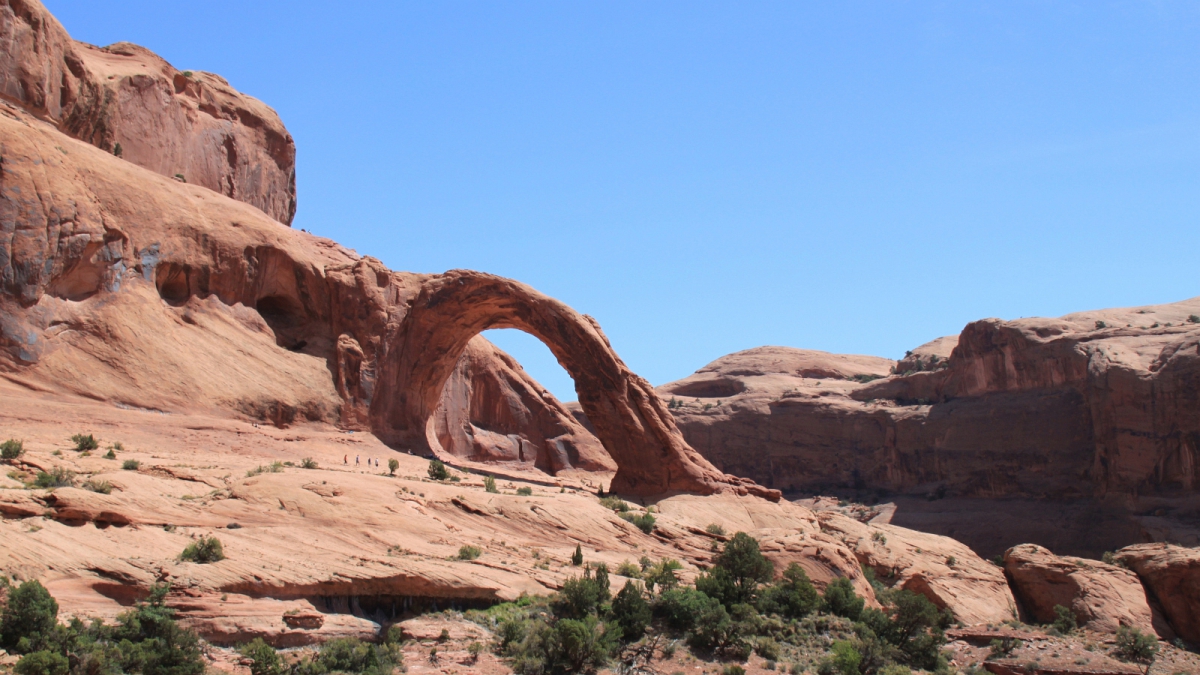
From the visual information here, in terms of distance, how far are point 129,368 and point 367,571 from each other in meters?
12.0

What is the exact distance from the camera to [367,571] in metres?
21.2

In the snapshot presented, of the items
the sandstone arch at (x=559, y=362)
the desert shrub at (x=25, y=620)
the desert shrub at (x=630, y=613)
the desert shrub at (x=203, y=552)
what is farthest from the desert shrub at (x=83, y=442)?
the desert shrub at (x=630, y=613)

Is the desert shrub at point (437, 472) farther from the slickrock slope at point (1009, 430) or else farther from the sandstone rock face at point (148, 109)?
the slickrock slope at point (1009, 430)

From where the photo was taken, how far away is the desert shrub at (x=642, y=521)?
29.0 metres

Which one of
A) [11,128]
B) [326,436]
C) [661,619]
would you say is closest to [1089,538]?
[661,619]

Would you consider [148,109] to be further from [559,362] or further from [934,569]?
[934,569]

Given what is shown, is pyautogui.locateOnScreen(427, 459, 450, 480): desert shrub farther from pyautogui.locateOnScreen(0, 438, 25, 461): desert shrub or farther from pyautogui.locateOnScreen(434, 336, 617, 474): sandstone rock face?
pyautogui.locateOnScreen(434, 336, 617, 474): sandstone rock face

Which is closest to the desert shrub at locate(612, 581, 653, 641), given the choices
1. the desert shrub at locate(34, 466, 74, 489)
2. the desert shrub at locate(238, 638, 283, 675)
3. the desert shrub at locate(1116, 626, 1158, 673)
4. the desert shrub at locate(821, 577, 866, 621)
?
the desert shrub at locate(821, 577, 866, 621)

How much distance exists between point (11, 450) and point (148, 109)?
22893 mm

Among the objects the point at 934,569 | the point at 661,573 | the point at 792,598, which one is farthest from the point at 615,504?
the point at 934,569

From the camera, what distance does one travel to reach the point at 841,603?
26.7 metres

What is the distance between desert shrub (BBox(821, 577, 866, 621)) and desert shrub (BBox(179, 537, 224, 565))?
14749 mm

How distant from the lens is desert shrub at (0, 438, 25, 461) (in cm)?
2178

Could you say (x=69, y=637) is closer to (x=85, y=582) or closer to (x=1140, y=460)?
(x=85, y=582)
